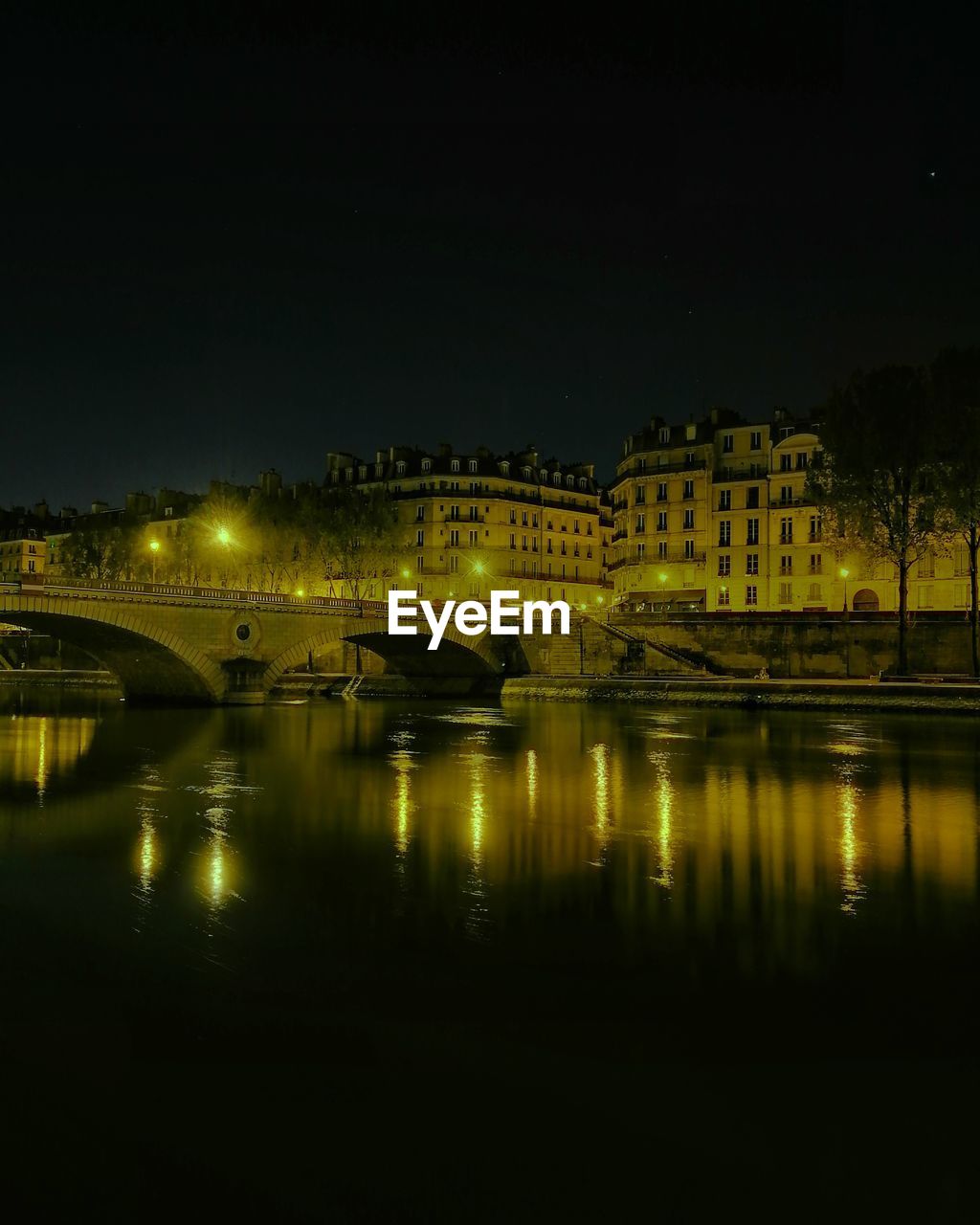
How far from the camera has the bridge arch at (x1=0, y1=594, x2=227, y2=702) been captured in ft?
151

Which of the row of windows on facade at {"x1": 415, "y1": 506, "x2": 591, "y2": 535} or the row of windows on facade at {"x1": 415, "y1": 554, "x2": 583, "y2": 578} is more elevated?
the row of windows on facade at {"x1": 415, "y1": 506, "x2": 591, "y2": 535}

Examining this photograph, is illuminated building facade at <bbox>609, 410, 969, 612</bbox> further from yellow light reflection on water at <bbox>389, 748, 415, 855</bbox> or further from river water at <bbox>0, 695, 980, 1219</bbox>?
river water at <bbox>0, 695, 980, 1219</bbox>

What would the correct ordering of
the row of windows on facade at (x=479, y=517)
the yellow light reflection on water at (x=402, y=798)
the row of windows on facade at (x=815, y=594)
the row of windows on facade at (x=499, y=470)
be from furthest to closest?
the row of windows on facade at (x=499, y=470) < the row of windows on facade at (x=479, y=517) < the row of windows on facade at (x=815, y=594) < the yellow light reflection on water at (x=402, y=798)

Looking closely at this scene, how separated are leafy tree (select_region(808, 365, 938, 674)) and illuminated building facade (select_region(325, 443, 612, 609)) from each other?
4710 centimetres

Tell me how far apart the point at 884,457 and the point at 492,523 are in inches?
2126

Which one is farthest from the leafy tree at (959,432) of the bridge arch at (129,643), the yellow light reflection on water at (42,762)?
the yellow light reflection on water at (42,762)

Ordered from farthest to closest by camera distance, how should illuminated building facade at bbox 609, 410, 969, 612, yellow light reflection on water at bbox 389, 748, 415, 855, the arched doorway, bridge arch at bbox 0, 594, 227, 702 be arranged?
the arched doorway, illuminated building facade at bbox 609, 410, 969, 612, bridge arch at bbox 0, 594, 227, 702, yellow light reflection on water at bbox 389, 748, 415, 855

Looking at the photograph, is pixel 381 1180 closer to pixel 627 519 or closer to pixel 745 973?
pixel 745 973

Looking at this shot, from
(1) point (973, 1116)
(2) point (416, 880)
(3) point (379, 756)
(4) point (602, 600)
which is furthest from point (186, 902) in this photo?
(4) point (602, 600)

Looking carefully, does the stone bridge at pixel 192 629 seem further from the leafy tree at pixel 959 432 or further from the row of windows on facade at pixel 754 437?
the row of windows on facade at pixel 754 437

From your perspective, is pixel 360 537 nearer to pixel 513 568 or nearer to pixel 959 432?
pixel 513 568

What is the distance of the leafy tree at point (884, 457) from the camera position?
5291 cm

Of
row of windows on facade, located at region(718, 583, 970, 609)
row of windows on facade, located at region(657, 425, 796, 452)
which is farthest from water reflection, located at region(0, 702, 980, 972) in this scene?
row of windows on facade, located at region(657, 425, 796, 452)

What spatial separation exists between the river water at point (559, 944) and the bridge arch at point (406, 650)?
3124 centimetres
